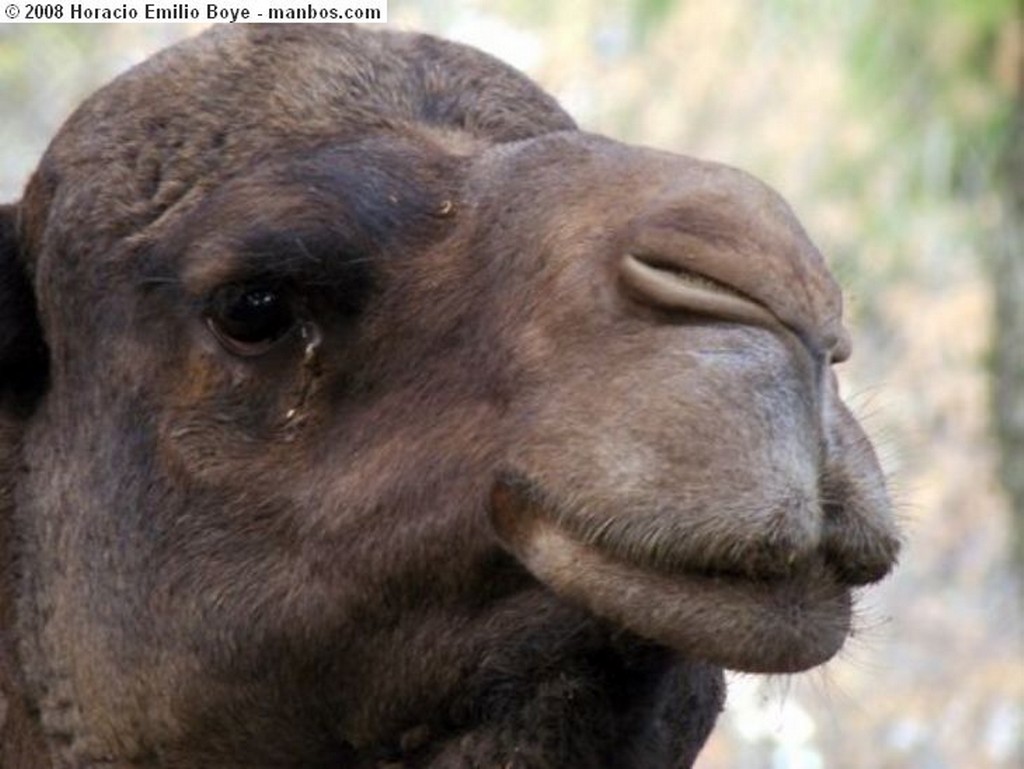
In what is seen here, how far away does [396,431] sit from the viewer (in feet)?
15.3

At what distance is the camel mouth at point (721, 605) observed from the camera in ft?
13.3

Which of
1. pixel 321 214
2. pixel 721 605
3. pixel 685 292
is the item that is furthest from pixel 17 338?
pixel 721 605

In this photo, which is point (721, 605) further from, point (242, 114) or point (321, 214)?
point (242, 114)

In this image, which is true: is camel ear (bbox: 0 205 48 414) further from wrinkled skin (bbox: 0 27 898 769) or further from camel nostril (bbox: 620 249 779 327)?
camel nostril (bbox: 620 249 779 327)

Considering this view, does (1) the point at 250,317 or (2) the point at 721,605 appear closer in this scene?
(2) the point at 721,605

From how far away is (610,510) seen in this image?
162 inches

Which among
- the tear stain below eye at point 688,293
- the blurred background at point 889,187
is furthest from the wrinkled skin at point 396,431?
the blurred background at point 889,187

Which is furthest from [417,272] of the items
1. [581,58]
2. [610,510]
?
[581,58]

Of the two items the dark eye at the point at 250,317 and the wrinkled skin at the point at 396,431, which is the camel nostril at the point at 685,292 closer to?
the wrinkled skin at the point at 396,431

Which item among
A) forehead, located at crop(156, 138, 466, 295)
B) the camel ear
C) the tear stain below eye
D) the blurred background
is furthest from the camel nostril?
the blurred background

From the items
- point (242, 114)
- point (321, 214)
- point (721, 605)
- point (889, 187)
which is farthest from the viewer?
point (889, 187)

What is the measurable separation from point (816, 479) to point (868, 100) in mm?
12979

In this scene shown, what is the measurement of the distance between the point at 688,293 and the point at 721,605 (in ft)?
1.56

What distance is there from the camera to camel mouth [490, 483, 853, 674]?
160 inches
